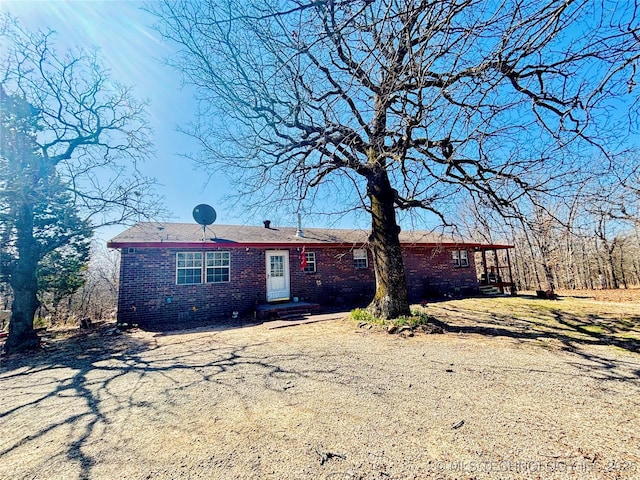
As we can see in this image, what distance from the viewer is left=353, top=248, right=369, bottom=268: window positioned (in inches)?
500

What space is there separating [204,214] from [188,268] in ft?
7.11

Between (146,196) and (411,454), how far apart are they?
30.4 feet

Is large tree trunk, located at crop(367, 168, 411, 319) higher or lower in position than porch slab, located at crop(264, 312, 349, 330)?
higher

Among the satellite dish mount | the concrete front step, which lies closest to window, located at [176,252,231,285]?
the satellite dish mount

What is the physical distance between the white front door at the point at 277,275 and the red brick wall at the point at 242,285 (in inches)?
8.7

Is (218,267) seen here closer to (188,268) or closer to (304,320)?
(188,268)

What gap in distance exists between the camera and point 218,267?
9930mm

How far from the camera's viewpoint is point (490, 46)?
279 centimetres

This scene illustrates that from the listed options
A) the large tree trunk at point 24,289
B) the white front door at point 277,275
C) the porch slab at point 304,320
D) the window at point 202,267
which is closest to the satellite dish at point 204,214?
the window at point 202,267

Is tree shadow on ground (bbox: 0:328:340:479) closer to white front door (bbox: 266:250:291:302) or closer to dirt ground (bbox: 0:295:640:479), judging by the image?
dirt ground (bbox: 0:295:640:479)

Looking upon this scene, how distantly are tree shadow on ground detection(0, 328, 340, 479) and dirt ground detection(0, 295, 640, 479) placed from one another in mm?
26

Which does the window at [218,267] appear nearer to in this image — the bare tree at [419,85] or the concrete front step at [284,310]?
the concrete front step at [284,310]

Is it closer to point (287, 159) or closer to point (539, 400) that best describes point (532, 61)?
point (539, 400)

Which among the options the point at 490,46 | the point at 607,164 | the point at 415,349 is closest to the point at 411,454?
the point at 415,349
